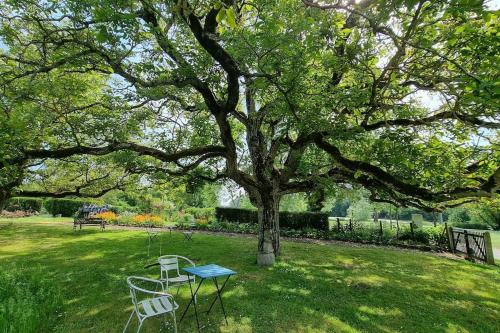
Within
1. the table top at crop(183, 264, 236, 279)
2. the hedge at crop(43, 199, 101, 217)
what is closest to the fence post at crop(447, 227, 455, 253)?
the table top at crop(183, 264, 236, 279)

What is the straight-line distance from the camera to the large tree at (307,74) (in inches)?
194

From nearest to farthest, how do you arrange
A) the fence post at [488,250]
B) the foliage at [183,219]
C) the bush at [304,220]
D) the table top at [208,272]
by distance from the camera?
the table top at [208,272] → the fence post at [488,250] → the bush at [304,220] → the foliage at [183,219]

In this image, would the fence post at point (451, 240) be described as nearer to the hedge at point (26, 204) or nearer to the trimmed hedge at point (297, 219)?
the trimmed hedge at point (297, 219)

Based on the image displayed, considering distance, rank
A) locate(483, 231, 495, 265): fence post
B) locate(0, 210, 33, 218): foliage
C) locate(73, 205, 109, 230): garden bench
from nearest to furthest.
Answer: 1. locate(483, 231, 495, 265): fence post
2. locate(73, 205, 109, 230): garden bench
3. locate(0, 210, 33, 218): foliage

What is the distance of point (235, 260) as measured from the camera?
10.5 m

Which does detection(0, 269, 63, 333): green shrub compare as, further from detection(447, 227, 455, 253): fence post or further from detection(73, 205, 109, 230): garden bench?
detection(447, 227, 455, 253): fence post

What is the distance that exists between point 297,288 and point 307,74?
17.2 ft

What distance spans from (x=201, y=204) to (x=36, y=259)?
97.5 feet

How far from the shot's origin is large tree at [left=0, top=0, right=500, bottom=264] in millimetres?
4934

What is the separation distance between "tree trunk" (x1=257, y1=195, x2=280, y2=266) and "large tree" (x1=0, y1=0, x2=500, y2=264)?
0.12 ft

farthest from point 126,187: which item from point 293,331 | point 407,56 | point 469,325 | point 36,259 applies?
point 469,325

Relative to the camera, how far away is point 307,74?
6.94 meters

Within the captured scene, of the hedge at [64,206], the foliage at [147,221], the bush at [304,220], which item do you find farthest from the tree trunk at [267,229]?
the hedge at [64,206]

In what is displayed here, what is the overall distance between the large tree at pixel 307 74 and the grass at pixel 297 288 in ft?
7.20
